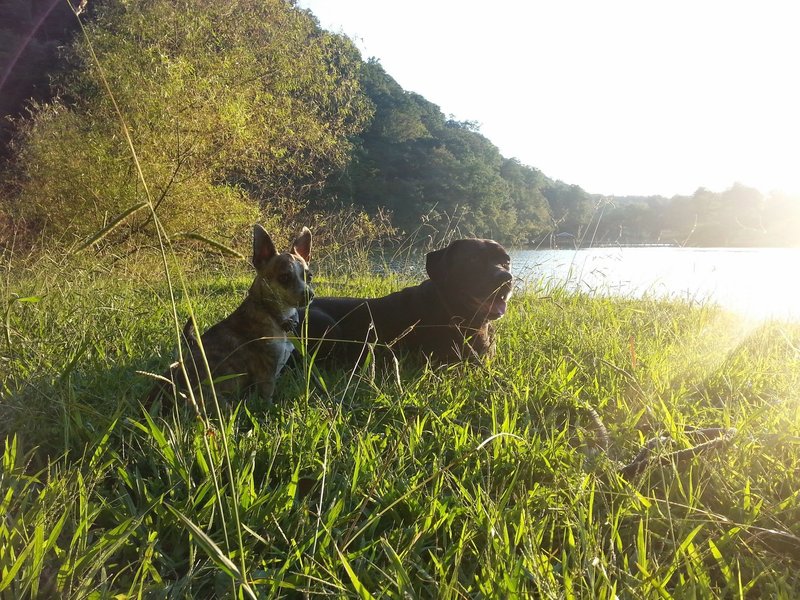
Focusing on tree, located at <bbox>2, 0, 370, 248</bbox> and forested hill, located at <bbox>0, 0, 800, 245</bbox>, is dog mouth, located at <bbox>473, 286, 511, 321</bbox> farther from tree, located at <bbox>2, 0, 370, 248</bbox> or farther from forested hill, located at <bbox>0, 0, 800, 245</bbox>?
tree, located at <bbox>2, 0, 370, 248</bbox>

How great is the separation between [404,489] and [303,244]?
2.64 m

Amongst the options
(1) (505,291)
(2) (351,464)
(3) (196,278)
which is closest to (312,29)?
(3) (196,278)

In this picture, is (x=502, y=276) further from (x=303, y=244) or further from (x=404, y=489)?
(x=404, y=489)

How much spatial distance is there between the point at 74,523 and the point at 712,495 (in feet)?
6.86

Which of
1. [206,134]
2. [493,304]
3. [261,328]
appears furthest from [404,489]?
[206,134]

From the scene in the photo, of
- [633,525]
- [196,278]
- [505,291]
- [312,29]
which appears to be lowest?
[196,278]

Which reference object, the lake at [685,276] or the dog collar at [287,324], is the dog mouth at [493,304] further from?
the lake at [685,276]

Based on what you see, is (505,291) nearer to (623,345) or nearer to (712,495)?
(623,345)

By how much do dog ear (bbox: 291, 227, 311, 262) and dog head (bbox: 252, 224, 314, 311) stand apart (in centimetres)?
20

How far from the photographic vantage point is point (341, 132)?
1967 centimetres

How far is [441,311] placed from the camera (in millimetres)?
3926

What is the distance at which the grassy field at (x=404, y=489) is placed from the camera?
1221 millimetres

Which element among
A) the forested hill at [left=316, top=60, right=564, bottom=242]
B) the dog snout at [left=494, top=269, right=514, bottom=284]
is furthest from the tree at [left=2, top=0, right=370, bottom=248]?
the forested hill at [left=316, top=60, right=564, bottom=242]

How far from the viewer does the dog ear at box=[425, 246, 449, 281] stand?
159 inches
